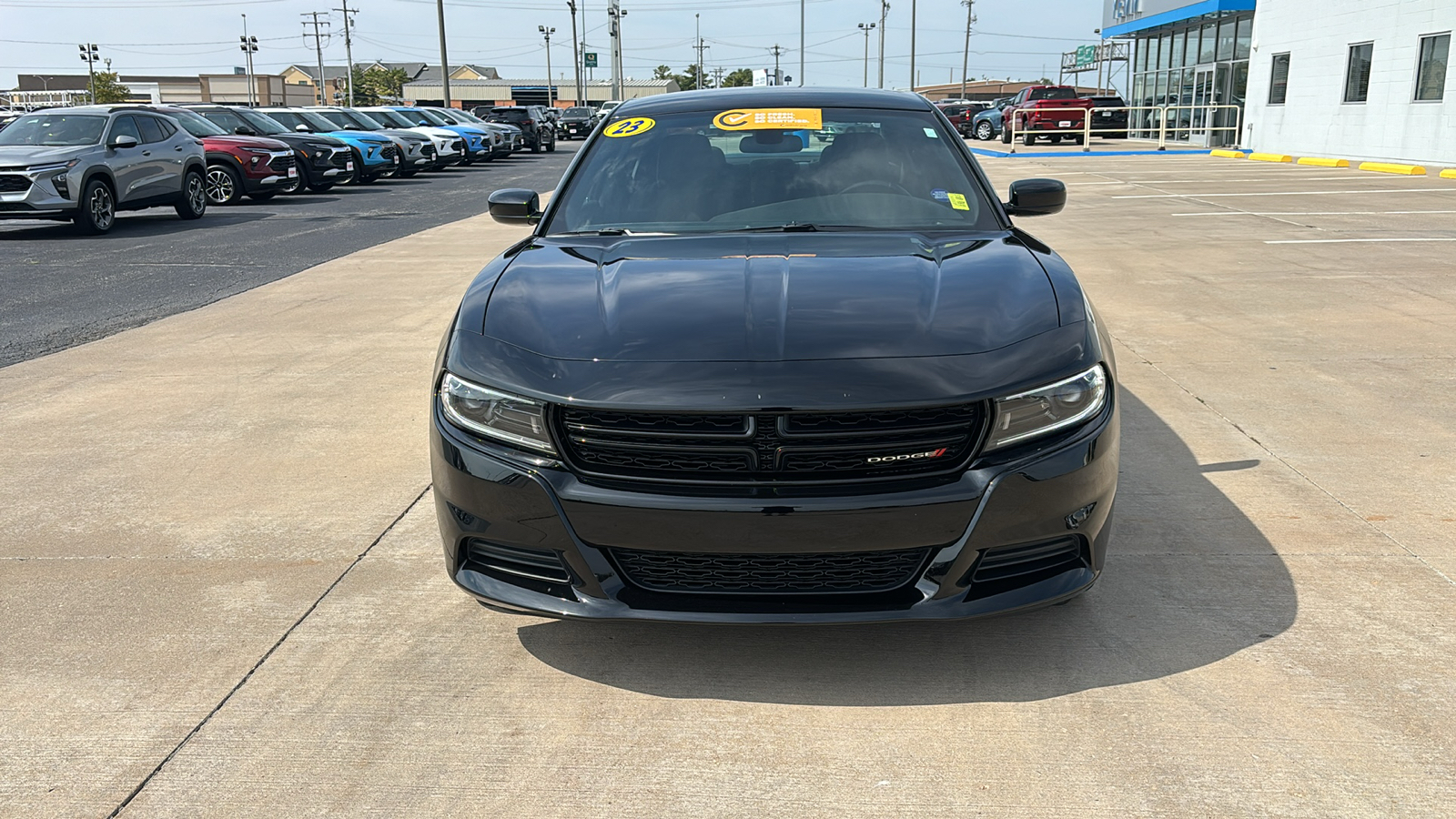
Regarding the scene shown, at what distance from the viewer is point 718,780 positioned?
254 centimetres

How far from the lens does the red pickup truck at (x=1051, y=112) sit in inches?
1374

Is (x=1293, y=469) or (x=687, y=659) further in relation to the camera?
(x=1293, y=469)

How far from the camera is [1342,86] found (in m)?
25.7

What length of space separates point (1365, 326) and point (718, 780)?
20.9ft

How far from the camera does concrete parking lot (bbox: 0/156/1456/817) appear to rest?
2.53 m

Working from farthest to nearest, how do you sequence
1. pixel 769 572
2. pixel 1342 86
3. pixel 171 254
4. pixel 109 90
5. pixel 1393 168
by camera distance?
pixel 109 90, pixel 1342 86, pixel 1393 168, pixel 171 254, pixel 769 572

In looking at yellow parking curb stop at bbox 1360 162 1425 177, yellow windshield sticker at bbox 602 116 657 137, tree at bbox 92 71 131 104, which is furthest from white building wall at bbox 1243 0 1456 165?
tree at bbox 92 71 131 104

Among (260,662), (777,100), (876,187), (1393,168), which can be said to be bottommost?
(260,662)

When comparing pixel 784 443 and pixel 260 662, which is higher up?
pixel 784 443

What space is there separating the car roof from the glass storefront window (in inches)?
1344

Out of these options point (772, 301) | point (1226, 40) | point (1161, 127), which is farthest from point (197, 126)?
point (1226, 40)

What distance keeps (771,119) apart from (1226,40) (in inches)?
1386

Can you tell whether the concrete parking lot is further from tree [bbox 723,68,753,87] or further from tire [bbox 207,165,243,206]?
tree [bbox 723,68,753,87]

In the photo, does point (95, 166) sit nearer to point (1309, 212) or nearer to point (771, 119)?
point (771, 119)
